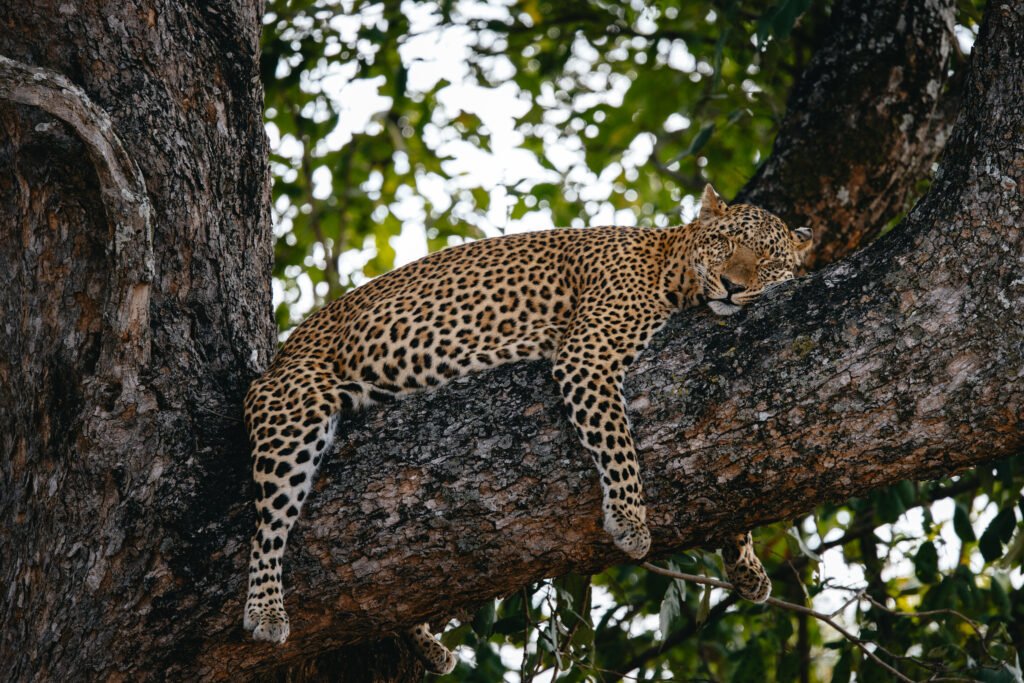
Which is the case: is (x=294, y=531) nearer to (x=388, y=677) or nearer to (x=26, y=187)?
(x=388, y=677)

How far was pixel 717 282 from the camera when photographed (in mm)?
5633

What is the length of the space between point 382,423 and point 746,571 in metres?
2.04

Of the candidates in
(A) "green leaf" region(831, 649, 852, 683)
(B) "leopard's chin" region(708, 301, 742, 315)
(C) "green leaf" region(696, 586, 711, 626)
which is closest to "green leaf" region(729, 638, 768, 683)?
(A) "green leaf" region(831, 649, 852, 683)

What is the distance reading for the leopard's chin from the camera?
5102 millimetres

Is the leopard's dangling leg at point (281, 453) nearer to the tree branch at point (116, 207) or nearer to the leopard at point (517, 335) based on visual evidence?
the leopard at point (517, 335)

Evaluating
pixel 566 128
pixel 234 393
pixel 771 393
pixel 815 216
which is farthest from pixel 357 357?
pixel 566 128

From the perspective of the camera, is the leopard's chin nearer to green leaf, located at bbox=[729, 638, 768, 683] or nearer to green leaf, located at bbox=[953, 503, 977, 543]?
green leaf, located at bbox=[953, 503, 977, 543]

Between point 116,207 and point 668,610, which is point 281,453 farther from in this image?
point 668,610

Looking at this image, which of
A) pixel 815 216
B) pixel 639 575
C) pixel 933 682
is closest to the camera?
pixel 933 682

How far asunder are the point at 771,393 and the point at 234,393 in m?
2.59

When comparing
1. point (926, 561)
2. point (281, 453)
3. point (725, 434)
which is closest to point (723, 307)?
point (725, 434)

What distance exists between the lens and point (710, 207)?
6488 mm

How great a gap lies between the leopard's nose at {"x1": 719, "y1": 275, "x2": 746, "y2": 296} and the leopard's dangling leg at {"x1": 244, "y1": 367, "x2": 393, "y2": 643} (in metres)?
1.77

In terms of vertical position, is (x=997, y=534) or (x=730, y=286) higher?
(x=730, y=286)
